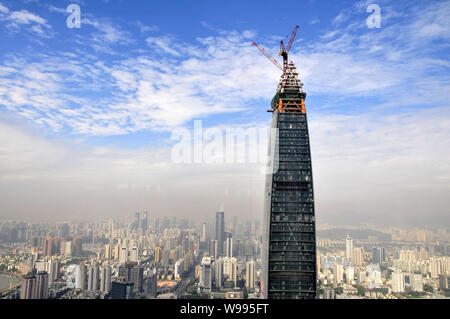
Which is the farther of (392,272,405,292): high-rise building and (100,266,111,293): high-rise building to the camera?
(100,266,111,293): high-rise building

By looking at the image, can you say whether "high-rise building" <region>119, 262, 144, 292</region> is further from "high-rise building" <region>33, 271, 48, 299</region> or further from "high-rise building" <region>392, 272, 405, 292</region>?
"high-rise building" <region>392, 272, 405, 292</region>

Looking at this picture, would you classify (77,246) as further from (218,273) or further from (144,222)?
(218,273)

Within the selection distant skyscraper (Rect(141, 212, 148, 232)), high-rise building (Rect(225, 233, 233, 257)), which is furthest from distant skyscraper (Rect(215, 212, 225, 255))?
distant skyscraper (Rect(141, 212, 148, 232))

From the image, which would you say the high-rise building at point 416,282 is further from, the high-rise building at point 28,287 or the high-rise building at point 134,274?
the high-rise building at point 28,287

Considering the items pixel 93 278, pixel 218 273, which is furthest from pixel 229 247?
pixel 93 278

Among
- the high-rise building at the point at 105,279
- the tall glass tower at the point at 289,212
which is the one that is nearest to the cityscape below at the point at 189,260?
the high-rise building at the point at 105,279

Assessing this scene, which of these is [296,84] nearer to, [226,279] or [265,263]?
[265,263]
